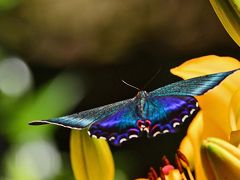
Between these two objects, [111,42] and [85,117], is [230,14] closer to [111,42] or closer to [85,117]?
[85,117]

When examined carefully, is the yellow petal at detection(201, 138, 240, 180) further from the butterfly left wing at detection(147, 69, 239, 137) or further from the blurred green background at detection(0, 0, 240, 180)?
the blurred green background at detection(0, 0, 240, 180)

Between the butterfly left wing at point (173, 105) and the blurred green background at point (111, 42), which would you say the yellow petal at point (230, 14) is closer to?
the butterfly left wing at point (173, 105)

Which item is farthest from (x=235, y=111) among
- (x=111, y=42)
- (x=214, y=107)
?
(x=111, y=42)

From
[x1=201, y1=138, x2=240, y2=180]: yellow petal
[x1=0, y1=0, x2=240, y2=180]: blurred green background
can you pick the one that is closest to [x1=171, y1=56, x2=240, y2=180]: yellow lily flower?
[x1=201, y1=138, x2=240, y2=180]: yellow petal

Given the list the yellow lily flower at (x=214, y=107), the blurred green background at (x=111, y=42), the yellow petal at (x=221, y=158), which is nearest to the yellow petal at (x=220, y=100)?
the yellow lily flower at (x=214, y=107)

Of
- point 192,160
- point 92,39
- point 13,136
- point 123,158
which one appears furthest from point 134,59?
point 192,160

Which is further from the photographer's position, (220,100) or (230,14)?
(220,100)
